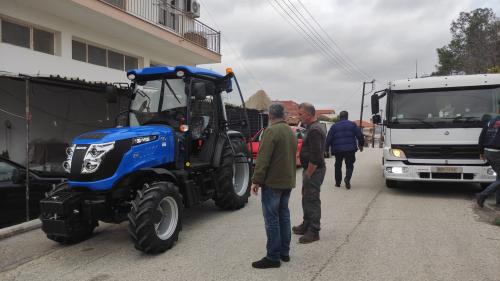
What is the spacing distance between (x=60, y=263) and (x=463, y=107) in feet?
25.8

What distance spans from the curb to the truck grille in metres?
7.05

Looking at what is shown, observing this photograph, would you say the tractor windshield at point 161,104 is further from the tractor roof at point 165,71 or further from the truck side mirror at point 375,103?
the truck side mirror at point 375,103

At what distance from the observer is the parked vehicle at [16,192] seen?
7.08 m

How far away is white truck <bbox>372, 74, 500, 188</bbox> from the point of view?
8266 mm

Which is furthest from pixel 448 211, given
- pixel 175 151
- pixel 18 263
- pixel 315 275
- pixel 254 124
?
pixel 254 124

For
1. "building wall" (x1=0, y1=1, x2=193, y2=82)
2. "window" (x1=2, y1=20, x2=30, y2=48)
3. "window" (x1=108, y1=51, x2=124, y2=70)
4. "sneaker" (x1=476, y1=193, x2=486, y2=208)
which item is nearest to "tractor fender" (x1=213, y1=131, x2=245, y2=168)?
"sneaker" (x1=476, y1=193, x2=486, y2=208)

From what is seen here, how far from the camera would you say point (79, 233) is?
581 centimetres

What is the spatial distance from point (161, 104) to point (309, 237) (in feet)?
10.1

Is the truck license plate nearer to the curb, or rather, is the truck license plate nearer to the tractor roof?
the tractor roof

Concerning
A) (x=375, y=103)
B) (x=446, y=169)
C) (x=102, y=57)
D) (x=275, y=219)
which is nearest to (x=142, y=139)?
(x=275, y=219)

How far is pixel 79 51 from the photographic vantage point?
39.8 feet

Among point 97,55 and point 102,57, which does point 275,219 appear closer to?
point 97,55

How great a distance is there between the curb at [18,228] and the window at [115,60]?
7411mm

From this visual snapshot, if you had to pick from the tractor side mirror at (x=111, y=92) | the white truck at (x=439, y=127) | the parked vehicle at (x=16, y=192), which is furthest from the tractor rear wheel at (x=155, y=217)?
the white truck at (x=439, y=127)
